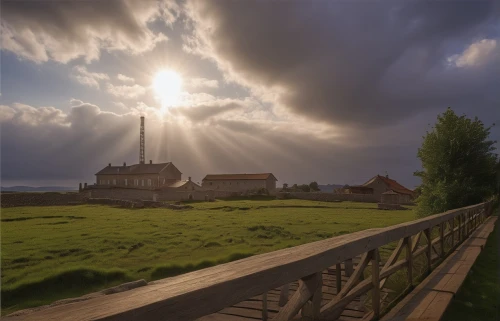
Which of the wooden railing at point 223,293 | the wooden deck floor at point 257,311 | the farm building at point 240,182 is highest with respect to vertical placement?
the farm building at point 240,182

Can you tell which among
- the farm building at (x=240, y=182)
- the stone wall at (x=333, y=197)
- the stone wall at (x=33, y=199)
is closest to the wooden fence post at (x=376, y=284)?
the stone wall at (x=33, y=199)

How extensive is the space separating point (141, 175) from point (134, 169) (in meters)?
3.99

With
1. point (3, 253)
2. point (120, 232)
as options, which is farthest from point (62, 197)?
point (3, 253)

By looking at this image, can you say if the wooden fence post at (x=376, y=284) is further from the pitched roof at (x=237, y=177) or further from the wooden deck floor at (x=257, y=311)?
the pitched roof at (x=237, y=177)

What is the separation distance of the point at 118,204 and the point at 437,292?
142 ft

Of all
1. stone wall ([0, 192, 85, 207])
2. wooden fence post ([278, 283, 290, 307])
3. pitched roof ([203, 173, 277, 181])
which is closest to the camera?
wooden fence post ([278, 283, 290, 307])

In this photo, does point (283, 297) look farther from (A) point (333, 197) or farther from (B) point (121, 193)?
(A) point (333, 197)

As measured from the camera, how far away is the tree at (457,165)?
1931 cm

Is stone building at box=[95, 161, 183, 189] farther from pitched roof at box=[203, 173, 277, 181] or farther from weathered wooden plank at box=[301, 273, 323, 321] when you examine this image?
weathered wooden plank at box=[301, 273, 323, 321]

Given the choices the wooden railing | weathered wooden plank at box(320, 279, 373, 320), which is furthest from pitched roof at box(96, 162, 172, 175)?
the wooden railing

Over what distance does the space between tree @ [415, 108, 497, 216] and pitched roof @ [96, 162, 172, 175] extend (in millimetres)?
64714

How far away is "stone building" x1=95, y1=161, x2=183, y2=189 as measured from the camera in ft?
251

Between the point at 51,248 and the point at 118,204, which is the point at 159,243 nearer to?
the point at 51,248

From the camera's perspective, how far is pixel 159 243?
47.8ft
